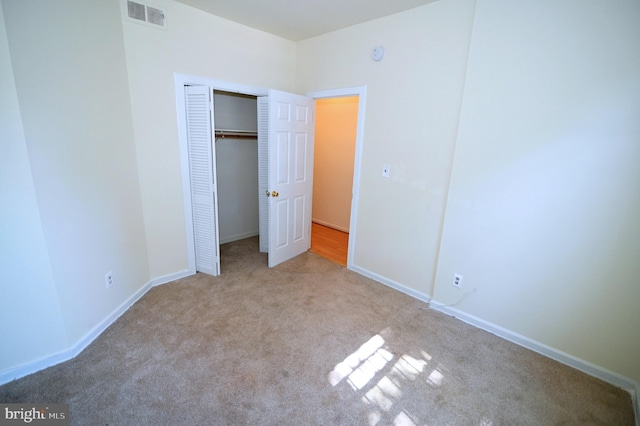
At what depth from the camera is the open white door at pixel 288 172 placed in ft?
10.4

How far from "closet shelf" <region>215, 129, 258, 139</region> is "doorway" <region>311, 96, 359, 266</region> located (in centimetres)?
156

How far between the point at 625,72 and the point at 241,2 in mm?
2918

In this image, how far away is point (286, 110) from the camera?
3.23 m

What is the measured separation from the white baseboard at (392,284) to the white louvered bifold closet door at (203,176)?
170 centimetres

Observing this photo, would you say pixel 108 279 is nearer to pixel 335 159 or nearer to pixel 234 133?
pixel 234 133

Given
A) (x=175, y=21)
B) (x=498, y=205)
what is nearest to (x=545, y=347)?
(x=498, y=205)

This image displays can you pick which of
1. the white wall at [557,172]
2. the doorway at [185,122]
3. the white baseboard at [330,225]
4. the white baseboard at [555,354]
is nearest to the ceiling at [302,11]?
the doorway at [185,122]

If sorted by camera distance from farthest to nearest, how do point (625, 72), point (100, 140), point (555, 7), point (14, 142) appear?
point (100, 140), point (555, 7), point (625, 72), point (14, 142)

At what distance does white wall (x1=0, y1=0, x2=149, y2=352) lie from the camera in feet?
5.37

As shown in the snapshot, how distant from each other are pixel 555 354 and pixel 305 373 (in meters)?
1.94

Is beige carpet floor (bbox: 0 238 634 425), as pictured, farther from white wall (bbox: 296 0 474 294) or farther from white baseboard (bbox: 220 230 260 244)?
white baseboard (bbox: 220 230 260 244)

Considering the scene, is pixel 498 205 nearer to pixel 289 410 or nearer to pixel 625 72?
pixel 625 72

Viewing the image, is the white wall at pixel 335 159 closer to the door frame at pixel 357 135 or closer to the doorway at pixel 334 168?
the doorway at pixel 334 168

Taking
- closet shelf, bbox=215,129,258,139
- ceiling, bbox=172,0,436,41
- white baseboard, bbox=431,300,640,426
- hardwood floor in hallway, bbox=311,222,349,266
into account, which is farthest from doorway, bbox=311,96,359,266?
white baseboard, bbox=431,300,640,426
